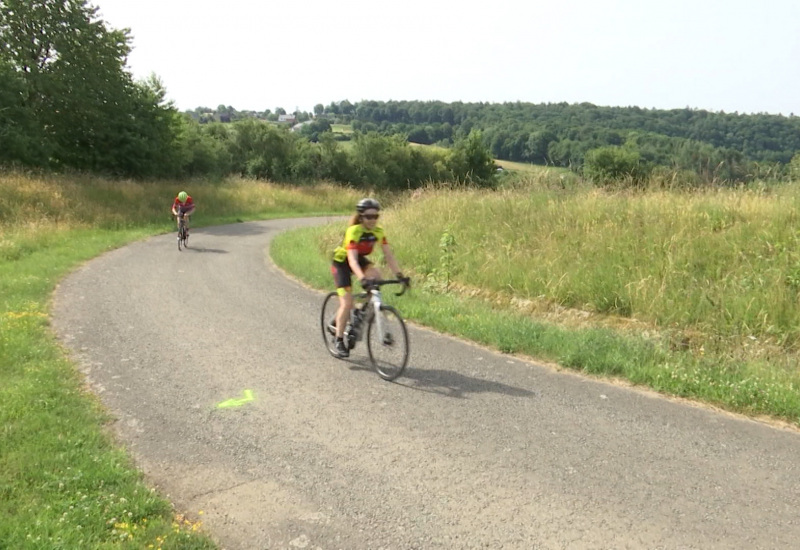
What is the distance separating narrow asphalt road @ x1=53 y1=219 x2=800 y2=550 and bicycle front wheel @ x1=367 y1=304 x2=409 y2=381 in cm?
17

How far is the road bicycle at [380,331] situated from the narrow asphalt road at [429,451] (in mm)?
191

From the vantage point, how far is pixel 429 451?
183 inches

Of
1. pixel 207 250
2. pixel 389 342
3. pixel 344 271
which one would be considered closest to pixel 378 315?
pixel 389 342

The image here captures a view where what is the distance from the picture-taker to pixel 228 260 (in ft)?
49.9

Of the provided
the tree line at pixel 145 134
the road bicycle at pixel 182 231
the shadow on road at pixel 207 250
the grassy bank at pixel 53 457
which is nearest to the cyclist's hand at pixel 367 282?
the grassy bank at pixel 53 457

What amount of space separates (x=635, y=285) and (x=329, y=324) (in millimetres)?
4372

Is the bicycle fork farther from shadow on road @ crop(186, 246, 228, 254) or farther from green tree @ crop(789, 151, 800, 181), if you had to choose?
shadow on road @ crop(186, 246, 228, 254)

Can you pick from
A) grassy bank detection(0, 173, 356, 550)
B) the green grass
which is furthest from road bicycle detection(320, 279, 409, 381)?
the green grass

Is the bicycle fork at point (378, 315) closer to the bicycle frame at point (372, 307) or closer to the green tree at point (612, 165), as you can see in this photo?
the bicycle frame at point (372, 307)

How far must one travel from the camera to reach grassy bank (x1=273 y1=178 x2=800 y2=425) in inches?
249

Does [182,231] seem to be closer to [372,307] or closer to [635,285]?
[372,307]

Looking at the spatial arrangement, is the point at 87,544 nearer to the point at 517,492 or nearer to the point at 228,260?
the point at 517,492

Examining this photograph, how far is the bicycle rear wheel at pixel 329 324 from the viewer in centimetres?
723

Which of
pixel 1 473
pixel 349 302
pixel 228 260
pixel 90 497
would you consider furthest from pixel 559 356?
pixel 228 260
